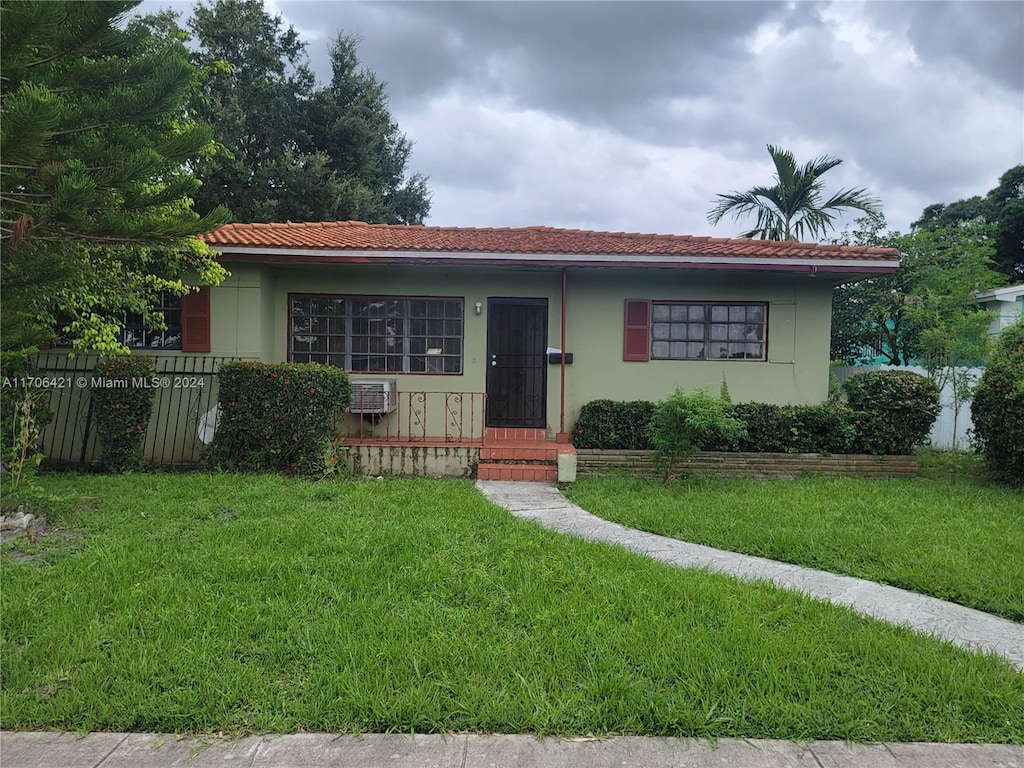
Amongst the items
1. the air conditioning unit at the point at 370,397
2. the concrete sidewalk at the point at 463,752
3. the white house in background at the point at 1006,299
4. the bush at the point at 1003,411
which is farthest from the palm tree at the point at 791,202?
the concrete sidewalk at the point at 463,752

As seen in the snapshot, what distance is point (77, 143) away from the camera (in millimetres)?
4363

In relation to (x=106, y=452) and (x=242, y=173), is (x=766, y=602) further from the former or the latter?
(x=242, y=173)

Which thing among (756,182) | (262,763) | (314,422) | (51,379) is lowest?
(262,763)

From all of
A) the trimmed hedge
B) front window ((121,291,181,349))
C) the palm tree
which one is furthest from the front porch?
the palm tree

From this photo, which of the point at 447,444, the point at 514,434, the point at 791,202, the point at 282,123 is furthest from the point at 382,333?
the point at 282,123

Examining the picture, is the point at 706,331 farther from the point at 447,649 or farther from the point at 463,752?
the point at 463,752

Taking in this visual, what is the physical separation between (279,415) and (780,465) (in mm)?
6573

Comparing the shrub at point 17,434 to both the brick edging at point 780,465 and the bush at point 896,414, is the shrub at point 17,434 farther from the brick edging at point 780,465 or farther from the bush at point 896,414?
the bush at point 896,414

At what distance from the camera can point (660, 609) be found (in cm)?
325

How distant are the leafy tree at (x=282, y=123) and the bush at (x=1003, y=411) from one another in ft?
55.7

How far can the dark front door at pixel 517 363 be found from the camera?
8852 mm

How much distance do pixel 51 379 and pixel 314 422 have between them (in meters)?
3.88

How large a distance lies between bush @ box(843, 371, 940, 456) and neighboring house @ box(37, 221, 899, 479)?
111 cm

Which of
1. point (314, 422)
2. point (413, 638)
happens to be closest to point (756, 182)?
point (314, 422)
